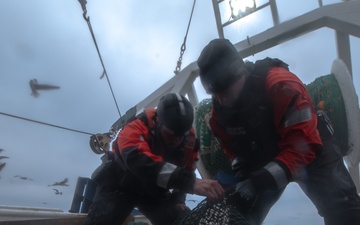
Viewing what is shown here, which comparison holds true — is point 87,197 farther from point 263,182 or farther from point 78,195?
point 263,182

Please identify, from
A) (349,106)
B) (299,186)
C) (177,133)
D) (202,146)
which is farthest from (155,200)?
(349,106)

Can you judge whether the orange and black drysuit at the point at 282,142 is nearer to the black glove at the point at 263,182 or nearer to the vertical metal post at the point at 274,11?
the black glove at the point at 263,182

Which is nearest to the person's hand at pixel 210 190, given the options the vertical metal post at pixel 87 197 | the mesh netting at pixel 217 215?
the mesh netting at pixel 217 215

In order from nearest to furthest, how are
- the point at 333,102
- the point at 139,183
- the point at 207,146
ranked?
1. the point at 139,183
2. the point at 333,102
3. the point at 207,146

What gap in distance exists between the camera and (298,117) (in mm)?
2041

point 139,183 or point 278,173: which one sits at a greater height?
point 278,173

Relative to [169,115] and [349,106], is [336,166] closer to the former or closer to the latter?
[349,106]

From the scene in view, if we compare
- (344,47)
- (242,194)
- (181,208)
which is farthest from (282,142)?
(344,47)

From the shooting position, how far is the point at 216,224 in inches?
78.0

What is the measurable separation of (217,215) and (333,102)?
1791mm

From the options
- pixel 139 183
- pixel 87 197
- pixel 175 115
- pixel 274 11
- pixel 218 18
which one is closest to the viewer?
pixel 175 115

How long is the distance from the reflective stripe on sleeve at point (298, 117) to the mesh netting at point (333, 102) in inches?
45.6

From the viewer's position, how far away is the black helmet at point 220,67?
7.11 feet

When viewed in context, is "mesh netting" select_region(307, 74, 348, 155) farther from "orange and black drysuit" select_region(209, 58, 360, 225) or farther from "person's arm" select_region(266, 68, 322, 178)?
"person's arm" select_region(266, 68, 322, 178)
